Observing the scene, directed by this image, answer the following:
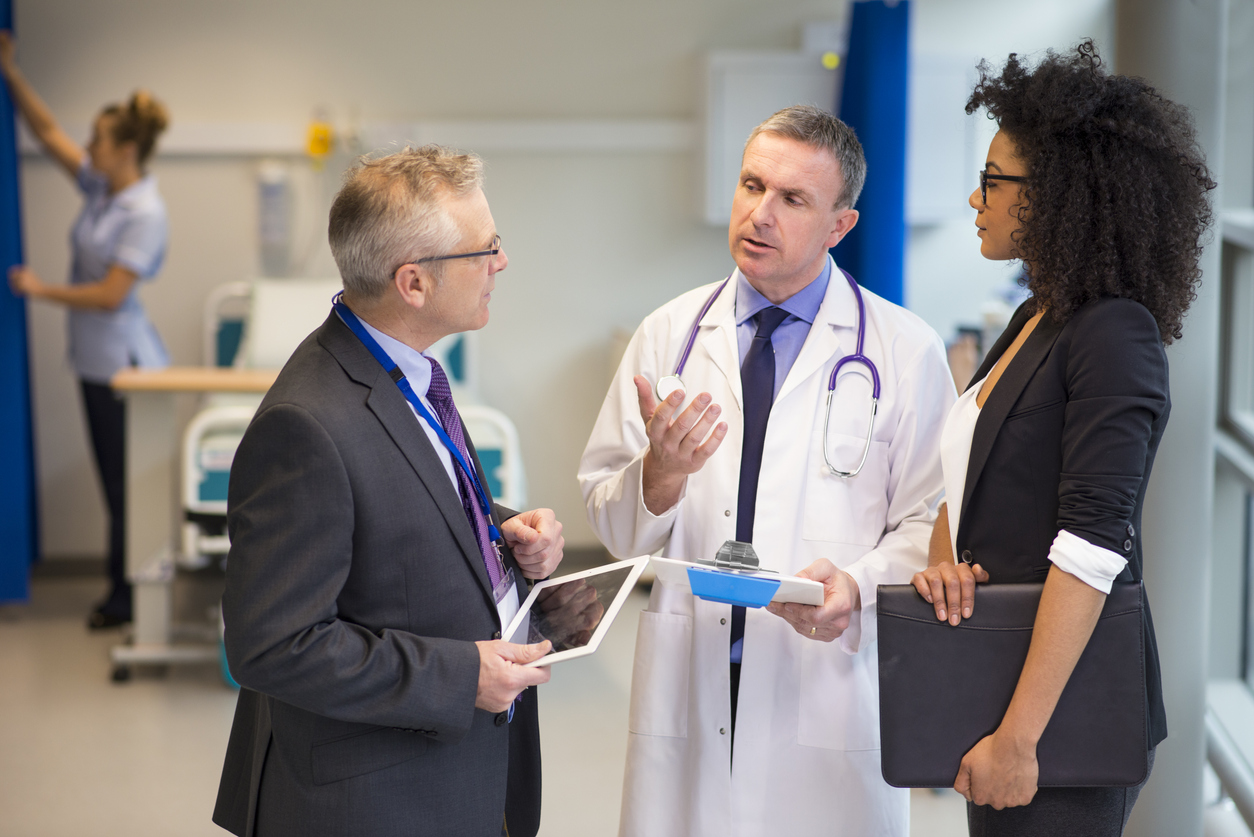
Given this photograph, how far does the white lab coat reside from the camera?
5.60 ft

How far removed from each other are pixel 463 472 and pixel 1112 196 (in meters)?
0.89

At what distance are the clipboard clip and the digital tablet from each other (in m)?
0.10

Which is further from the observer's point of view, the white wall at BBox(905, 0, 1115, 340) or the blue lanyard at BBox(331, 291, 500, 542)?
the white wall at BBox(905, 0, 1115, 340)

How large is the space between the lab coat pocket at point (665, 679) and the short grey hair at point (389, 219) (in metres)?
0.74

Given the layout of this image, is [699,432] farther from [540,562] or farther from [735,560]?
[540,562]

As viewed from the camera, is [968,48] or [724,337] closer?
[724,337]

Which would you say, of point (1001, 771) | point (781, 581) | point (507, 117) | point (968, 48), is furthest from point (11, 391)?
point (968, 48)

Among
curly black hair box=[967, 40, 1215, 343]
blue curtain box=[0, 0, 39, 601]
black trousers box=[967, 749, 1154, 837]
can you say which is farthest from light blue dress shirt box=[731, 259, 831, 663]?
blue curtain box=[0, 0, 39, 601]

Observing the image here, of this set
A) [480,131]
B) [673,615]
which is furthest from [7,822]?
[480,131]

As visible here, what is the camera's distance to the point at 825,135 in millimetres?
1767

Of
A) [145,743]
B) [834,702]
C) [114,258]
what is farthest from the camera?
[114,258]

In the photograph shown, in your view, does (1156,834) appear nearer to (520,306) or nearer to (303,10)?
(520,306)

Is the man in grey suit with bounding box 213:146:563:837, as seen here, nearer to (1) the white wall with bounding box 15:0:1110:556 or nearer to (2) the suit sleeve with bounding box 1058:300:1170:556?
(2) the suit sleeve with bounding box 1058:300:1170:556

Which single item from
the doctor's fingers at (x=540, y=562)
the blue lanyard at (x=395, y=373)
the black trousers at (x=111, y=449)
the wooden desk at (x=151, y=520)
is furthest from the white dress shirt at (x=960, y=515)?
the black trousers at (x=111, y=449)
